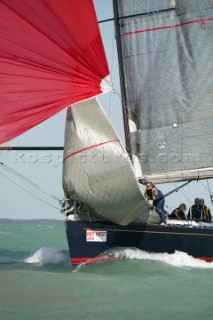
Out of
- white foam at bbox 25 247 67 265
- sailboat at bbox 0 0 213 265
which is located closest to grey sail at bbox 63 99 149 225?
sailboat at bbox 0 0 213 265

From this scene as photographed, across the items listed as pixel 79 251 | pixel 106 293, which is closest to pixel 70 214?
pixel 79 251

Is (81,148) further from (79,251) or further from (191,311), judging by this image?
(191,311)

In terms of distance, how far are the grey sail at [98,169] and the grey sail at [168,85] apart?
1747 mm

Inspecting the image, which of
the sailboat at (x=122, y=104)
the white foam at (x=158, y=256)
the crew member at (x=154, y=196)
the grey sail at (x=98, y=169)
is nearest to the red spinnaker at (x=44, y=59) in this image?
the sailboat at (x=122, y=104)

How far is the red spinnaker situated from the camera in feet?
40.4

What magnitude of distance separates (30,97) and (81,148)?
5.25 ft

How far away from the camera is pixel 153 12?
1503 centimetres

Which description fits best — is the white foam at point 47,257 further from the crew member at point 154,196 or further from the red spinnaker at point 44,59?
the red spinnaker at point 44,59

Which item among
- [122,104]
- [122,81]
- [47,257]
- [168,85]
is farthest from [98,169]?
[47,257]

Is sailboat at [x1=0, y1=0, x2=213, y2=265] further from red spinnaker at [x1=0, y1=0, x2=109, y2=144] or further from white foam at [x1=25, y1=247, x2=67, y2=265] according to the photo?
white foam at [x1=25, y1=247, x2=67, y2=265]

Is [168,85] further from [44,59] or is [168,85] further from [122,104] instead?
[44,59]

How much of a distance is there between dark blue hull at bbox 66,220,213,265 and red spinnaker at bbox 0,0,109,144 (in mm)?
2791

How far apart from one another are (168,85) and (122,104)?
1207 millimetres

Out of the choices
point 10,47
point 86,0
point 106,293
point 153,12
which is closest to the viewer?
point 106,293
